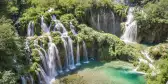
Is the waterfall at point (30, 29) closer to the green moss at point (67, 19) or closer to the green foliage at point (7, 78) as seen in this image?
the green moss at point (67, 19)

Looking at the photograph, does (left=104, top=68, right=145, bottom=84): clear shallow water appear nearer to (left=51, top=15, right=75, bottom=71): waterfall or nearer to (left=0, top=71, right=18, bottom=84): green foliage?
(left=51, top=15, right=75, bottom=71): waterfall

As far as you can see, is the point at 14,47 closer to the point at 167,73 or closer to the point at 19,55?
the point at 19,55

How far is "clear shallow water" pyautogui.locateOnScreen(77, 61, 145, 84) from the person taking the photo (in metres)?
21.1

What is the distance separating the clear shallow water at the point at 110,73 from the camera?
21.1 meters

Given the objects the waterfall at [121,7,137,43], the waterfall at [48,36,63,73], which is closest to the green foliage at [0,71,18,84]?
the waterfall at [48,36,63,73]

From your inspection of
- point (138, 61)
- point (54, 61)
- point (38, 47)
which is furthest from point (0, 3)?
point (138, 61)

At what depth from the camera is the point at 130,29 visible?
30.7 meters

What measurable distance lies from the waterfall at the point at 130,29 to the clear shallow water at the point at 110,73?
22.6 ft

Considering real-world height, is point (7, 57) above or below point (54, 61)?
above

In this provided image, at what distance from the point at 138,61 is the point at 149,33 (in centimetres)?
673

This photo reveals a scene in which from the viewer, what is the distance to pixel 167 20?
94.2 feet

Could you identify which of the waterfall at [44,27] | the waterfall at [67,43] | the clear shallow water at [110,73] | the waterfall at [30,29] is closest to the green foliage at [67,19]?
the waterfall at [67,43]

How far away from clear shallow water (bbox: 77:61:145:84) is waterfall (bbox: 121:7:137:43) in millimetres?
6889

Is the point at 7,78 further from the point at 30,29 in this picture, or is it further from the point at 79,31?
the point at 79,31
